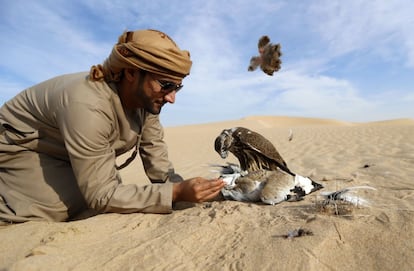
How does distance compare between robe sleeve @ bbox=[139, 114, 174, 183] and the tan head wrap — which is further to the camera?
robe sleeve @ bbox=[139, 114, 174, 183]

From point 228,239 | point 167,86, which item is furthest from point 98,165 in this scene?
point 228,239

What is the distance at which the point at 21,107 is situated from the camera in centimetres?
273

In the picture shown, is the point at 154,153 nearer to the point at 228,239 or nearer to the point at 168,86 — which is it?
the point at 168,86

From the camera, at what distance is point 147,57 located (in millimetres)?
2260

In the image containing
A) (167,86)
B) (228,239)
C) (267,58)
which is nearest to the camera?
(228,239)

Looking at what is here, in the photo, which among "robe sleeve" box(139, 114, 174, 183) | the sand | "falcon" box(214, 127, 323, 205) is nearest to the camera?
the sand

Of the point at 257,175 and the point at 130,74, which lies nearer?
the point at 130,74

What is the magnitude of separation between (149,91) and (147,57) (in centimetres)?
26

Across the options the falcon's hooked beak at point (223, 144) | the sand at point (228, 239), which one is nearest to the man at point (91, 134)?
the sand at point (228, 239)

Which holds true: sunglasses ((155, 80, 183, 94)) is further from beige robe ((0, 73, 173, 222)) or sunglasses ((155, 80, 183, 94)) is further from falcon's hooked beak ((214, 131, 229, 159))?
falcon's hooked beak ((214, 131, 229, 159))

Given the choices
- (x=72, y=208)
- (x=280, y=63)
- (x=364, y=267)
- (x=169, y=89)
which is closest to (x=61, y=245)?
(x=72, y=208)

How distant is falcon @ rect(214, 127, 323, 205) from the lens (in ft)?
8.87

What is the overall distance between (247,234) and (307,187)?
103 centimetres

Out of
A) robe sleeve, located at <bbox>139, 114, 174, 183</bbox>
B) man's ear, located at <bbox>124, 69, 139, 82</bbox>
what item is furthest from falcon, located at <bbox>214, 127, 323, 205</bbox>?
man's ear, located at <bbox>124, 69, 139, 82</bbox>
